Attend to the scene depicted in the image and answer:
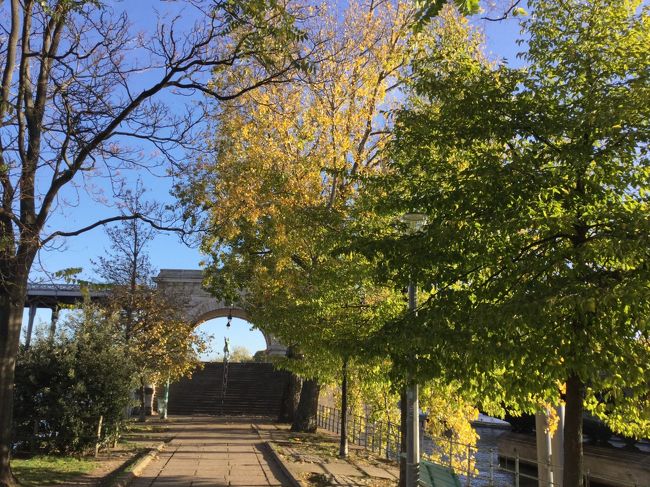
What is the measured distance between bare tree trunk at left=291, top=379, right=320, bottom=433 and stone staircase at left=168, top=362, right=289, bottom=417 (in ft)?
37.1

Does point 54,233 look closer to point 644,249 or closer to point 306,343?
point 306,343

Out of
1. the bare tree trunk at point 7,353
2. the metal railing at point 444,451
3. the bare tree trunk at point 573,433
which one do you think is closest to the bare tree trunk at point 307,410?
the metal railing at point 444,451

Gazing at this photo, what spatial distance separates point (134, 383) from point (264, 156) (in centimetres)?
695

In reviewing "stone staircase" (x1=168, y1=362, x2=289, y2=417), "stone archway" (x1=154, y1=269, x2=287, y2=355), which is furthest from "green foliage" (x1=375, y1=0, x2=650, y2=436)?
"stone archway" (x1=154, y1=269, x2=287, y2=355)

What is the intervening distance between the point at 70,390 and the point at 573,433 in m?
11.3

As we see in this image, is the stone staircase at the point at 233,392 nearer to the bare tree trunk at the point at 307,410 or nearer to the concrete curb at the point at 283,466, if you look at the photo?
the bare tree trunk at the point at 307,410

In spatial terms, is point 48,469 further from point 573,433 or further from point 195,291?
point 195,291

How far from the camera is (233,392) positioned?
3731 cm

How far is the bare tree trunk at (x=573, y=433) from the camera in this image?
18.3ft

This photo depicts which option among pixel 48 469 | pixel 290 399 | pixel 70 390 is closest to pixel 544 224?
pixel 48 469

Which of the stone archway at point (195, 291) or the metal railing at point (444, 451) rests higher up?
Result: the stone archway at point (195, 291)

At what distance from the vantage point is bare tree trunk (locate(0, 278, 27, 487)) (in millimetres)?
8375

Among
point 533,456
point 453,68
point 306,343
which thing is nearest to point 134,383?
point 306,343

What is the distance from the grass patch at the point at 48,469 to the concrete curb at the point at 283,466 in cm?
384
